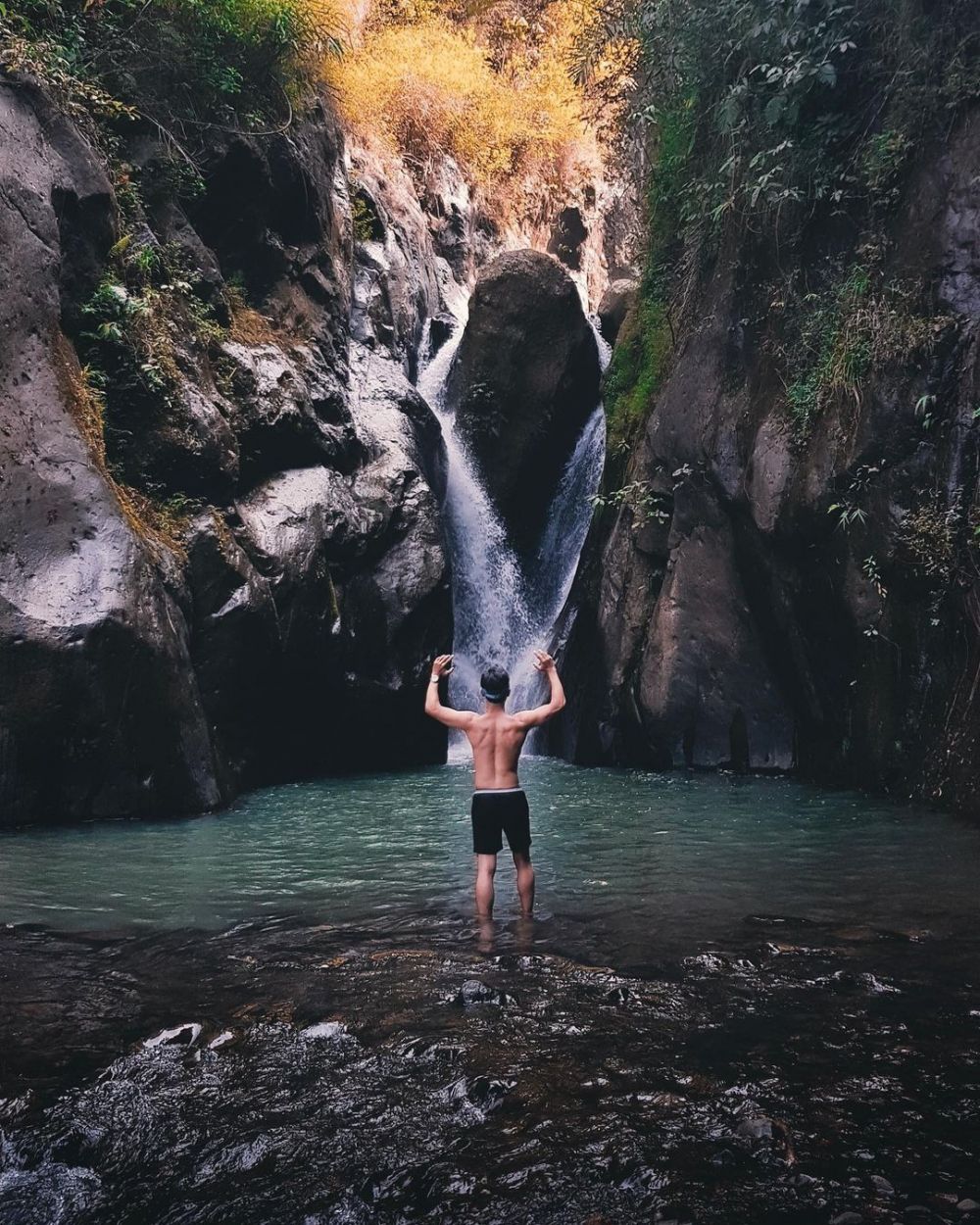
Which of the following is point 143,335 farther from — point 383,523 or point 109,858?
point 109,858

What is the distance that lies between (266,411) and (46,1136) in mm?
11761

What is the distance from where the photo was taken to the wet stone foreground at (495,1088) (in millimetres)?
2635

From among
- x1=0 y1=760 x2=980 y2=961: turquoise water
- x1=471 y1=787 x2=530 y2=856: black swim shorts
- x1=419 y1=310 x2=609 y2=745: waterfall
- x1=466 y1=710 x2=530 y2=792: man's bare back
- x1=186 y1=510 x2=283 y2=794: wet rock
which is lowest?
x1=0 y1=760 x2=980 y2=961: turquoise water

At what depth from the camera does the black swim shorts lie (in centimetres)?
604

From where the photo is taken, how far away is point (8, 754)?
9367 mm

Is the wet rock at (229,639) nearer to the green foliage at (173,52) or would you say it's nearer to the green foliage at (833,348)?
the green foliage at (173,52)

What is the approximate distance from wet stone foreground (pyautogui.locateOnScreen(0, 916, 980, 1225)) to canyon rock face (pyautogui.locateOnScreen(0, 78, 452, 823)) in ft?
17.1

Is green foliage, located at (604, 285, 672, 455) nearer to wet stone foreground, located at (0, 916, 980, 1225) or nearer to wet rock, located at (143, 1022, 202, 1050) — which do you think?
wet stone foreground, located at (0, 916, 980, 1225)

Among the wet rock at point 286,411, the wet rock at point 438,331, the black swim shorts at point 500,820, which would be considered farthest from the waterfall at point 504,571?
the black swim shorts at point 500,820

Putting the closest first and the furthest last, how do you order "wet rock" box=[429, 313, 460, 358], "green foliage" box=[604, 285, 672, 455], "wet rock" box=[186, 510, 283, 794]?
"wet rock" box=[186, 510, 283, 794], "green foliage" box=[604, 285, 672, 455], "wet rock" box=[429, 313, 460, 358]

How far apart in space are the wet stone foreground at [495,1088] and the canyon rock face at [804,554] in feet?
17.6

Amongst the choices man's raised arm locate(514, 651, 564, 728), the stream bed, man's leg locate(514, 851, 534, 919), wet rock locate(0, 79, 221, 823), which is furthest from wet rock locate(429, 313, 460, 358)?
man's leg locate(514, 851, 534, 919)

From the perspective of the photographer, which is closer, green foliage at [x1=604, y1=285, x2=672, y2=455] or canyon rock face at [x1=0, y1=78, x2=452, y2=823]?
canyon rock face at [x1=0, y1=78, x2=452, y2=823]

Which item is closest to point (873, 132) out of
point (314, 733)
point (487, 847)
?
point (487, 847)
